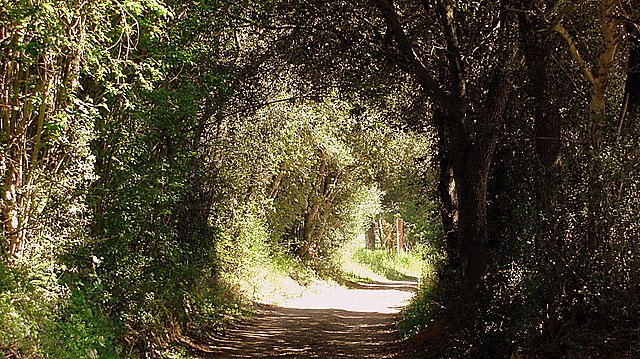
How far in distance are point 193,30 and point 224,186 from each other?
752 centimetres

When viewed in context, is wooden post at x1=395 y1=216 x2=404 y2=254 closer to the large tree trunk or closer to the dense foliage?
the dense foliage

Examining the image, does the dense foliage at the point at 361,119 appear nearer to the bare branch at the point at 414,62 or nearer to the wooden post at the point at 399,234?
the bare branch at the point at 414,62

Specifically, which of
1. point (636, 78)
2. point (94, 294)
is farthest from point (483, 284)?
point (94, 294)

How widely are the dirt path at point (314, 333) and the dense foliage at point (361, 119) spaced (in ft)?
2.62

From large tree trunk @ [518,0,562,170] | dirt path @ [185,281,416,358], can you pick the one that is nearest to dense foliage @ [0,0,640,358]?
large tree trunk @ [518,0,562,170]

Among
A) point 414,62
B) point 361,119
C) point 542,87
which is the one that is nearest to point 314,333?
point 361,119

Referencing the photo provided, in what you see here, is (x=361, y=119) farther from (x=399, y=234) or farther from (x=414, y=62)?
(x=399, y=234)

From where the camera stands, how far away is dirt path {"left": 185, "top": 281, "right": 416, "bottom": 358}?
1364 centimetres

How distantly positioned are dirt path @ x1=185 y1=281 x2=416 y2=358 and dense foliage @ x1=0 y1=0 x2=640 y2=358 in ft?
2.62

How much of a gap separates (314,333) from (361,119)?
5.14 m

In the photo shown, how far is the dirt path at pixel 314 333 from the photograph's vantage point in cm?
1364

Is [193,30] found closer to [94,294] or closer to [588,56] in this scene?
[94,294]

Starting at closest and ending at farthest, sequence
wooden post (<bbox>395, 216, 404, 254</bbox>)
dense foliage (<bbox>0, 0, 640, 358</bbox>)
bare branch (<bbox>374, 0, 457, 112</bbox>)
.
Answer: dense foliage (<bbox>0, 0, 640, 358</bbox>)
bare branch (<bbox>374, 0, 457, 112</bbox>)
wooden post (<bbox>395, 216, 404, 254</bbox>)

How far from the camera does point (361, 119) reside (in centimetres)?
1616
